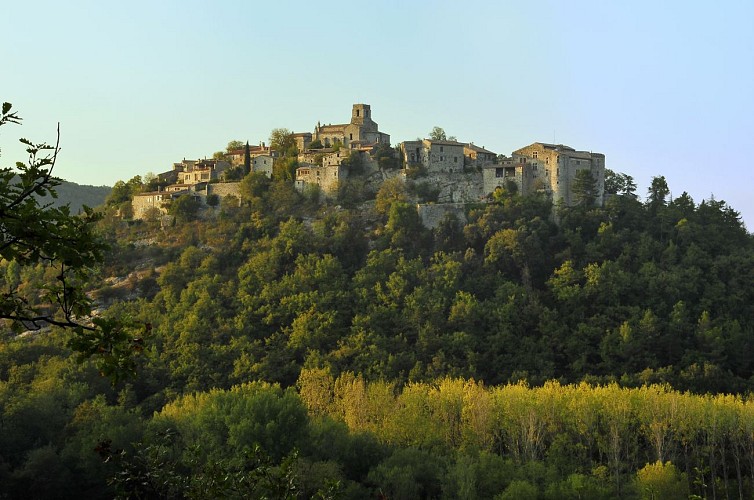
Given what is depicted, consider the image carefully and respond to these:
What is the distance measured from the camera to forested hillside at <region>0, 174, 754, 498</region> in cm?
4953

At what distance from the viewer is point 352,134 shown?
99438 mm

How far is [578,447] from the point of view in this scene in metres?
54.1

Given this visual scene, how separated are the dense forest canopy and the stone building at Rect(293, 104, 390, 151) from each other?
1045 centimetres

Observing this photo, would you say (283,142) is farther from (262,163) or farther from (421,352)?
(421,352)

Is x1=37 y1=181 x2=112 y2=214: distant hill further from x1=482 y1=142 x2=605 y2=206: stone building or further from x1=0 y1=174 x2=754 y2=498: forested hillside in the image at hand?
x1=482 y1=142 x2=605 y2=206: stone building

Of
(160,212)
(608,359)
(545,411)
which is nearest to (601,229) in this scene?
(608,359)

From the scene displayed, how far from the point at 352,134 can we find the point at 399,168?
11.2m

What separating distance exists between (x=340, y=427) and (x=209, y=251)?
3938cm

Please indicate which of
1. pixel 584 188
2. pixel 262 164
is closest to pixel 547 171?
pixel 584 188

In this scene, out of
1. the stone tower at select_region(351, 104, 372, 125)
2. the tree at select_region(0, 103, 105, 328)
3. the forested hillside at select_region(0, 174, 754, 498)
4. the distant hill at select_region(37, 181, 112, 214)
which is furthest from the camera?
the distant hill at select_region(37, 181, 112, 214)

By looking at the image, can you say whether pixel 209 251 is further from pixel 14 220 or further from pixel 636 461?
pixel 14 220

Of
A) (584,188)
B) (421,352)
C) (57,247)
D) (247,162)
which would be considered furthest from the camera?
(247,162)

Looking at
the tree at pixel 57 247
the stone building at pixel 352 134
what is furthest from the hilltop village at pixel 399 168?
the tree at pixel 57 247

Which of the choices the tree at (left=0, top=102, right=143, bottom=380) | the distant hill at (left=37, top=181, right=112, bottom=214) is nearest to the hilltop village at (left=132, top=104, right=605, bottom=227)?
the distant hill at (left=37, top=181, right=112, bottom=214)
